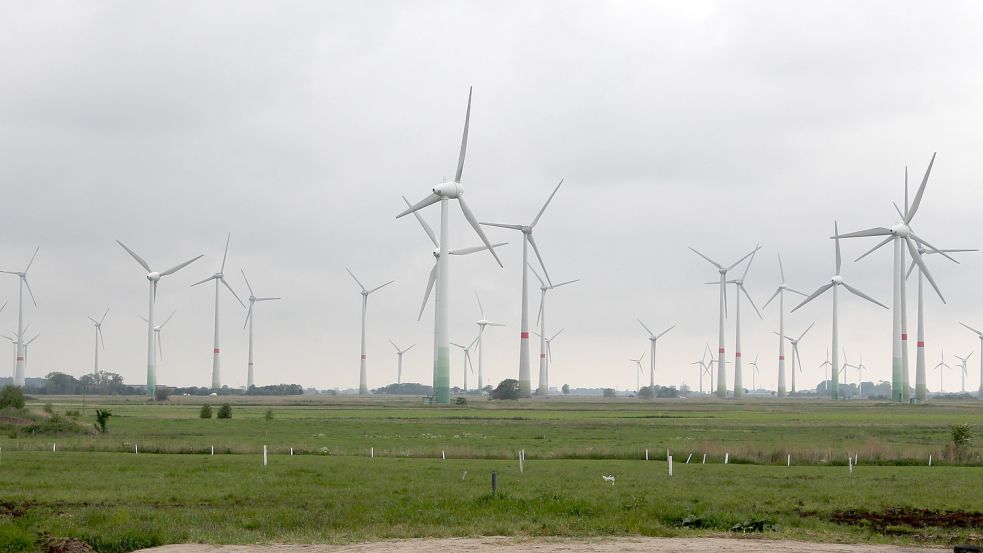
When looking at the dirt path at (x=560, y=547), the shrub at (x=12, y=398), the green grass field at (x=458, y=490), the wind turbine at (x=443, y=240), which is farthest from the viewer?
the wind turbine at (x=443, y=240)

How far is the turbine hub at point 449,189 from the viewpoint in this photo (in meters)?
149

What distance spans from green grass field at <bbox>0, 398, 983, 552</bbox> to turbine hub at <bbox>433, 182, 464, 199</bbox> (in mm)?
78795

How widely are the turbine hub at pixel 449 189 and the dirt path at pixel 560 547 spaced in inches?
4782

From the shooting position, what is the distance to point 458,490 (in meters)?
39.4

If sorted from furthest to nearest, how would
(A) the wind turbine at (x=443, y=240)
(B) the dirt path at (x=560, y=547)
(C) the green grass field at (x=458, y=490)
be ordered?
(A) the wind turbine at (x=443, y=240)
(C) the green grass field at (x=458, y=490)
(B) the dirt path at (x=560, y=547)

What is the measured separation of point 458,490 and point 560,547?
12199 mm

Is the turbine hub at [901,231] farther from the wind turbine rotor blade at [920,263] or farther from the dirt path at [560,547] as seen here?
the dirt path at [560,547]

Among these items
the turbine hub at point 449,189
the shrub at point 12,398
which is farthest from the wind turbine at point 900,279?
the shrub at point 12,398

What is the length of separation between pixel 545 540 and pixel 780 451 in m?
30.2

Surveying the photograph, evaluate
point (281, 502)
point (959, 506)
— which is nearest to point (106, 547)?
point (281, 502)

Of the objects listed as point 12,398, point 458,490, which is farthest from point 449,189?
point 458,490

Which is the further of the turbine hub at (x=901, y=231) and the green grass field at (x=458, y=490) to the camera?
the turbine hub at (x=901, y=231)

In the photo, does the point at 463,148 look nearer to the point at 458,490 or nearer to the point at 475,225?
the point at 475,225

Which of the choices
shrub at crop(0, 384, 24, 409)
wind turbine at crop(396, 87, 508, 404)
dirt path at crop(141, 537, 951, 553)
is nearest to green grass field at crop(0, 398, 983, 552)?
dirt path at crop(141, 537, 951, 553)
